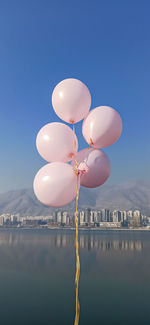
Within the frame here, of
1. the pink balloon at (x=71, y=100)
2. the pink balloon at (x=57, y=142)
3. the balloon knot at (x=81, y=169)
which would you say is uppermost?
the pink balloon at (x=71, y=100)

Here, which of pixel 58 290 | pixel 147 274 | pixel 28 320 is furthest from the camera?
pixel 147 274

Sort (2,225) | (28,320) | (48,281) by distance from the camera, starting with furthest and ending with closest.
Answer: (2,225) < (48,281) < (28,320)

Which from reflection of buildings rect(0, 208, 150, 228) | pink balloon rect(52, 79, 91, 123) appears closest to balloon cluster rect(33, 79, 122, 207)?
pink balloon rect(52, 79, 91, 123)

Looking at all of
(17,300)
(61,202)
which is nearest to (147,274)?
(17,300)

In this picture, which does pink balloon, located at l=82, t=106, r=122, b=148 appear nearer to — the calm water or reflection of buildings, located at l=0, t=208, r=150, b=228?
the calm water

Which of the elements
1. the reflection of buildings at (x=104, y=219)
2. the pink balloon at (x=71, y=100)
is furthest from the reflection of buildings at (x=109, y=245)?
the reflection of buildings at (x=104, y=219)

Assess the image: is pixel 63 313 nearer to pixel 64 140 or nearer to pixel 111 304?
pixel 111 304

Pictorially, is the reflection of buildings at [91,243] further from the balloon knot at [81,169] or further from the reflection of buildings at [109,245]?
the balloon knot at [81,169]
